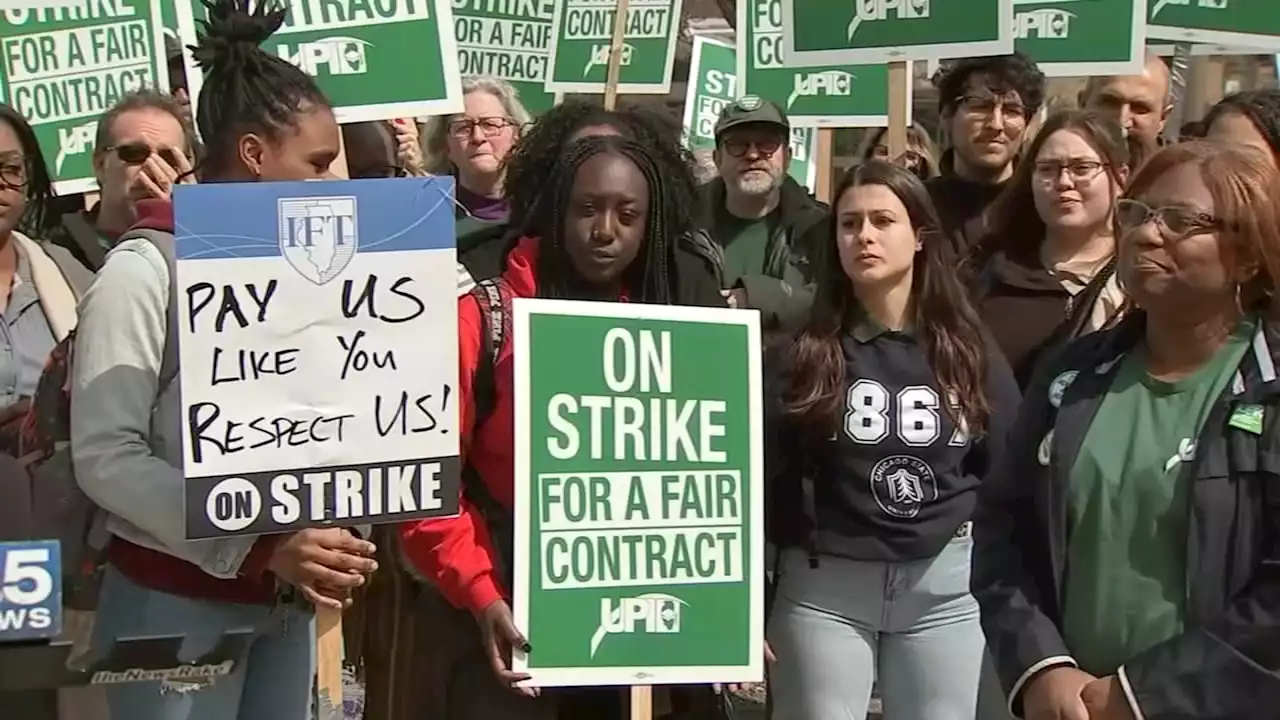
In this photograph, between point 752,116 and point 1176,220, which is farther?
point 752,116

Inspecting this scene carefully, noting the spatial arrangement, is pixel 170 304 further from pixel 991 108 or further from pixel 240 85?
pixel 991 108

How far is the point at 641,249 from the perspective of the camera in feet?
9.94

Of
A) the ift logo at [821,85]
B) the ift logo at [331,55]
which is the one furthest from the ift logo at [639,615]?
the ift logo at [821,85]

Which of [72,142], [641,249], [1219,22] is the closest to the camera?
[641,249]

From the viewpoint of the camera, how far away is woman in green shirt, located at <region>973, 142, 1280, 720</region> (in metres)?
2.26

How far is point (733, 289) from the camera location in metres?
3.85

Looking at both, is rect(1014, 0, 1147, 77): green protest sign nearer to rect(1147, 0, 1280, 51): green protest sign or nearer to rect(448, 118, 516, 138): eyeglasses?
rect(1147, 0, 1280, 51): green protest sign

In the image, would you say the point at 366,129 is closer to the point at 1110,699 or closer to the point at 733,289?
the point at 733,289

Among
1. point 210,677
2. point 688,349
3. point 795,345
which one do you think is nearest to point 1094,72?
point 795,345

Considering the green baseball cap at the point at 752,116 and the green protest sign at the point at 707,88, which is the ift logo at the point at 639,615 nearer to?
the green baseball cap at the point at 752,116

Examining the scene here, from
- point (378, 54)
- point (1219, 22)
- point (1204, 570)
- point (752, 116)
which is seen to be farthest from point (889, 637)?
point (1219, 22)

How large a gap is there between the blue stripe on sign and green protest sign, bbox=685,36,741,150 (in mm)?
4352

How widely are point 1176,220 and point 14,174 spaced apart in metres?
2.45

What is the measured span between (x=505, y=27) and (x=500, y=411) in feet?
11.8
